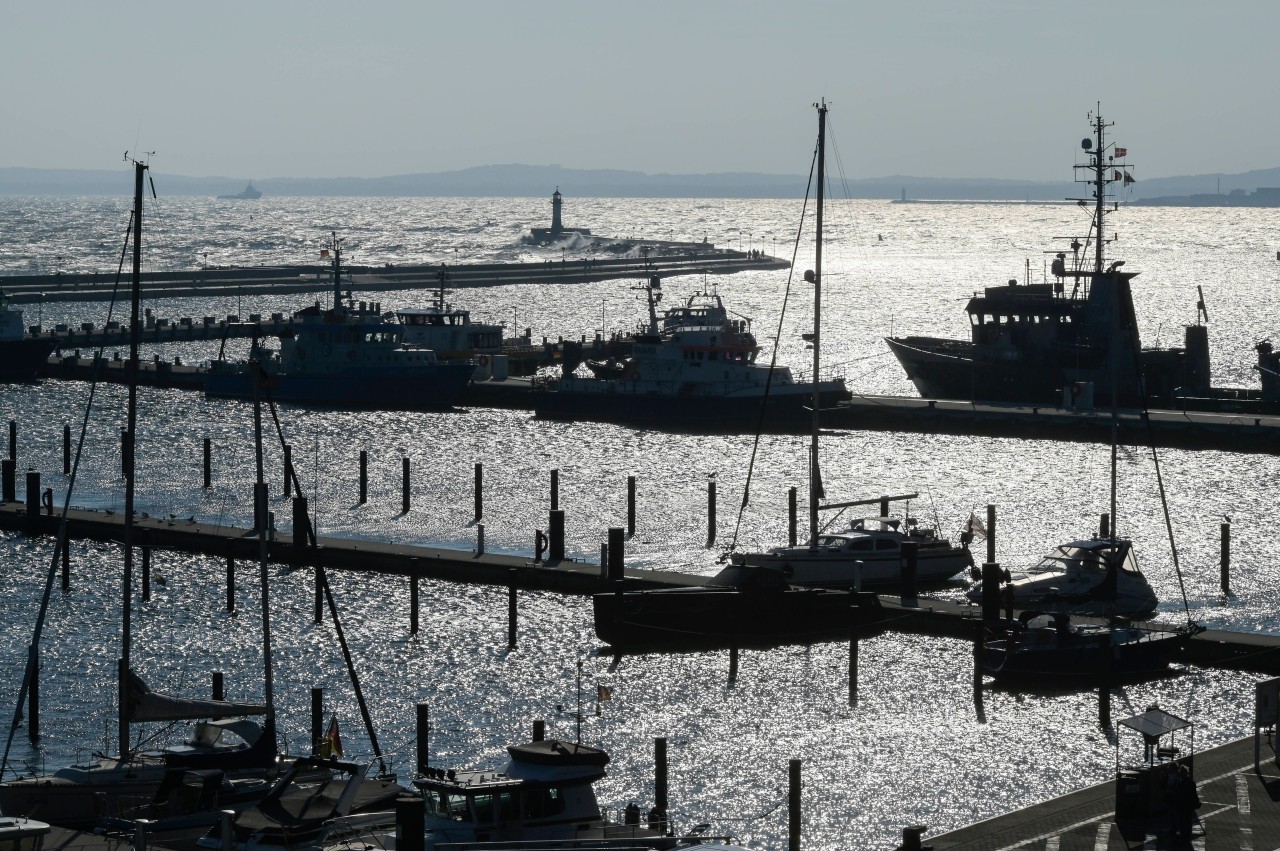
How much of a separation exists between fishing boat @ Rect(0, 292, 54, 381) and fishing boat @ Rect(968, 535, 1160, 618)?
63.6 metres

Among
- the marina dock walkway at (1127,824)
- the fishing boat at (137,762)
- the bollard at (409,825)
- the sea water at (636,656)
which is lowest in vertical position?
the sea water at (636,656)

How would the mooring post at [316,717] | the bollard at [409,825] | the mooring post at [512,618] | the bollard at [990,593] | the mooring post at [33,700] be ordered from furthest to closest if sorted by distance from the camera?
the mooring post at [512,618]
the bollard at [990,593]
the mooring post at [33,700]
the mooring post at [316,717]
the bollard at [409,825]

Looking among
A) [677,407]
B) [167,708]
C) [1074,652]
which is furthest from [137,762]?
[677,407]

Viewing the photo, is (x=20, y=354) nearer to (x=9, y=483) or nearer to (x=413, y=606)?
(x=9, y=483)

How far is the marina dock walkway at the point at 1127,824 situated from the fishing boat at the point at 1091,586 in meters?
13.7

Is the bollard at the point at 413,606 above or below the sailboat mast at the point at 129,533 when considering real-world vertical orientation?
below

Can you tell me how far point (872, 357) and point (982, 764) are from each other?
89966mm

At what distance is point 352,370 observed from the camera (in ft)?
283

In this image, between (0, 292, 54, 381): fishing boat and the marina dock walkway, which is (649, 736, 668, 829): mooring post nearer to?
the marina dock walkway

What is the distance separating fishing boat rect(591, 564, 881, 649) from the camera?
129 feet

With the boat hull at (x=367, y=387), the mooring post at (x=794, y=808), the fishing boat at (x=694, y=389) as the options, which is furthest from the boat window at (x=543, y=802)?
the boat hull at (x=367, y=387)

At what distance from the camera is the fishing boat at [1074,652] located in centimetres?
3644

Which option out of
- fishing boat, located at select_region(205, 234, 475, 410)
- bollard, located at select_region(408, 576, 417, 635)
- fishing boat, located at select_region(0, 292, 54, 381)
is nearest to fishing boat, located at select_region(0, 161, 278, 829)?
bollard, located at select_region(408, 576, 417, 635)

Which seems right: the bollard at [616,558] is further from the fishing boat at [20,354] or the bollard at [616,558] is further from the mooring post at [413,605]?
the fishing boat at [20,354]
